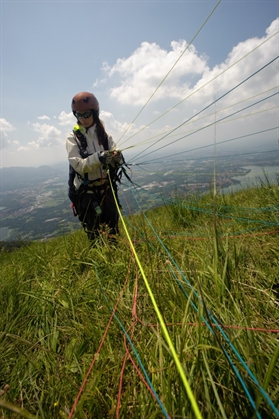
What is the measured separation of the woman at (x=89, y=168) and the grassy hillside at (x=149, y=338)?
46.7 inches

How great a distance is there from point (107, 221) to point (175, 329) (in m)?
2.71

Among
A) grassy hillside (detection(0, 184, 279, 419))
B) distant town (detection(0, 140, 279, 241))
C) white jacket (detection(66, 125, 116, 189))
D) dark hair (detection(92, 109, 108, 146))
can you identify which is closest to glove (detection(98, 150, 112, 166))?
white jacket (detection(66, 125, 116, 189))

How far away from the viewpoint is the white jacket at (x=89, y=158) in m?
2.93

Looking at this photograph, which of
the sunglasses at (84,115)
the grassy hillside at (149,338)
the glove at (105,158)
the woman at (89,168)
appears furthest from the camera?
the sunglasses at (84,115)

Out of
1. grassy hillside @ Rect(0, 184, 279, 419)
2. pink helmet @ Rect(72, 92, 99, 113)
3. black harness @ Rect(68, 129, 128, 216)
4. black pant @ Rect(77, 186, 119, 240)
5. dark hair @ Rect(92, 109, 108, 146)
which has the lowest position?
grassy hillside @ Rect(0, 184, 279, 419)

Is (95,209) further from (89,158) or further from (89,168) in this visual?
(89,158)

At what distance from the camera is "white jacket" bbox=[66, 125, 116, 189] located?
293 centimetres

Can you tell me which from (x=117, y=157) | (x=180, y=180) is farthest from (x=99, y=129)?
(x=180, y=180)

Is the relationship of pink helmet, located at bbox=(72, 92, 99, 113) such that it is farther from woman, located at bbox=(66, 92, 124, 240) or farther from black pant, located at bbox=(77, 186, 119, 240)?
black pant, located at bbox=(77, 186, 119, 240)

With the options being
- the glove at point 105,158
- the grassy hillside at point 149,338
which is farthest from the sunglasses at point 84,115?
the grassy hillside at point 149,338

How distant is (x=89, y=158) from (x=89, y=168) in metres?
0.15

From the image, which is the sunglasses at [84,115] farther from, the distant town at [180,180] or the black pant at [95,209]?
the black pant at [95,209]

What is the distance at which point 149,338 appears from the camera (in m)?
1.24

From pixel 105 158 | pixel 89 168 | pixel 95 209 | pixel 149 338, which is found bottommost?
pixel 149 338
